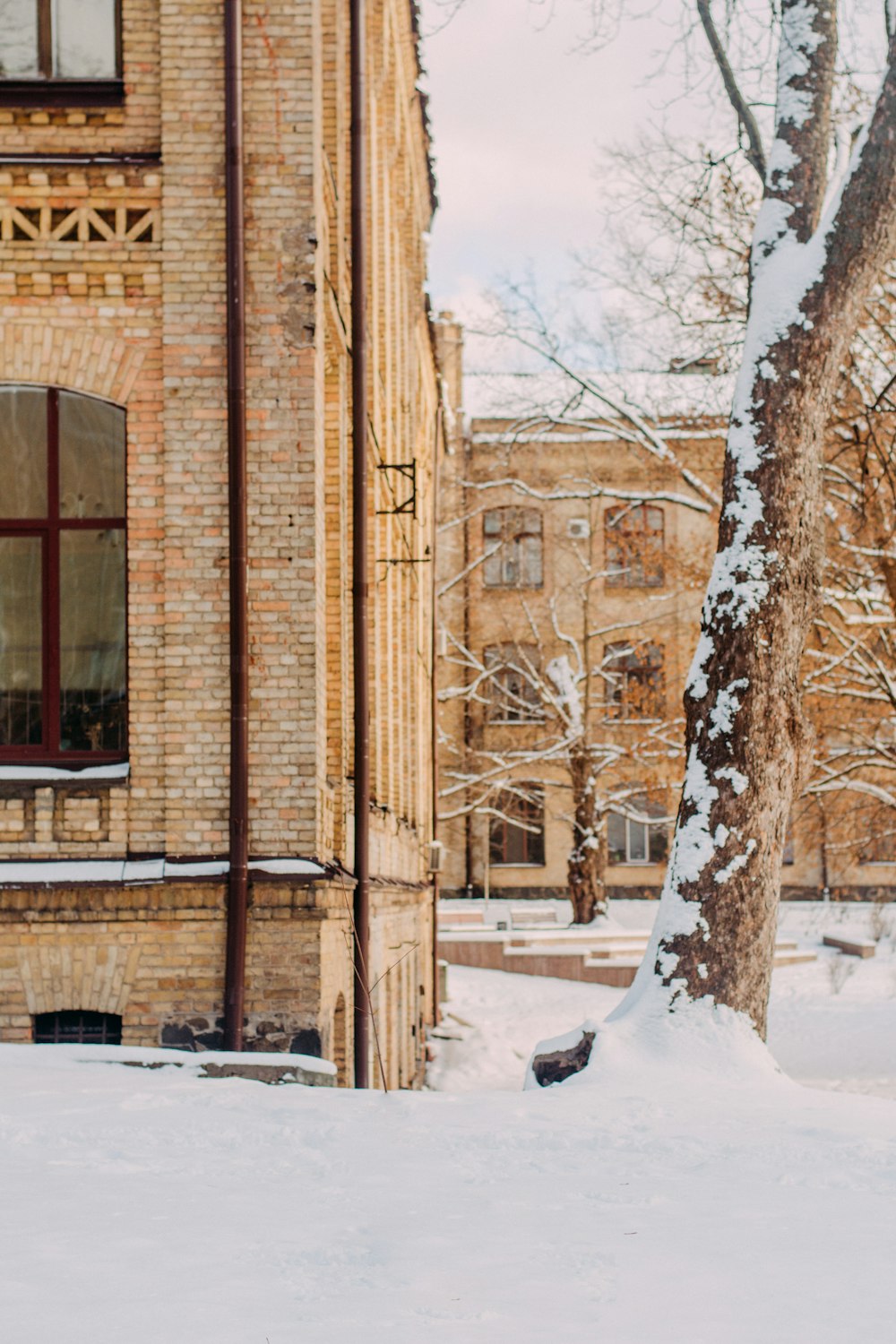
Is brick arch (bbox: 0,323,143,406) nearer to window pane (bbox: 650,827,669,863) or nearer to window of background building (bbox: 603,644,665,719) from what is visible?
window of background building (bbox: 603,644,665,719)

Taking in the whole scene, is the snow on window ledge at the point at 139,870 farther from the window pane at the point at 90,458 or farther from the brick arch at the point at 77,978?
the window pane at the point at 90,458

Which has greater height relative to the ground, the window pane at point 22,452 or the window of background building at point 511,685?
the window pane at point 22,452

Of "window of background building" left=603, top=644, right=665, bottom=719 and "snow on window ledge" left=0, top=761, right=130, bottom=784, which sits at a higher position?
"window of background building" left=603, top=644, right=665, bottom=719

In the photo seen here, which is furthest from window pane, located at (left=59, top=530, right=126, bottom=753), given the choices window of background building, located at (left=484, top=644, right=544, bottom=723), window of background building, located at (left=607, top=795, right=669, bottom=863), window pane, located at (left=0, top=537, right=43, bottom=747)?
window of background building, located at (left=607, top=795, right=669, bottom=863)

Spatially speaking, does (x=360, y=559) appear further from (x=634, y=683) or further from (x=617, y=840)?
(x=617, y=840)

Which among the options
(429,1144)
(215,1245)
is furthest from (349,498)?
(215,1245)

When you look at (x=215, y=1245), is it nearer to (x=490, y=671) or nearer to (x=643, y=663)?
(x=490, y=671)

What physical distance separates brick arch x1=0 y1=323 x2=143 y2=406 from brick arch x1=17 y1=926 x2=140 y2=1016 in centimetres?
326

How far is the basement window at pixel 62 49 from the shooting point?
955 centimetres

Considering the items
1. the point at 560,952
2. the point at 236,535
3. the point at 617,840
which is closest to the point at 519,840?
the point at 617,840

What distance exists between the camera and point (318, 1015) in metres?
8.93

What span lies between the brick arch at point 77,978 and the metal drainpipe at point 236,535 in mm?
622

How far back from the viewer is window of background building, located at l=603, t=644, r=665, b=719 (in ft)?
80.3

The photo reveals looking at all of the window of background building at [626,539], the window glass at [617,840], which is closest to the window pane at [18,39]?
the window of background building at [626,539]
